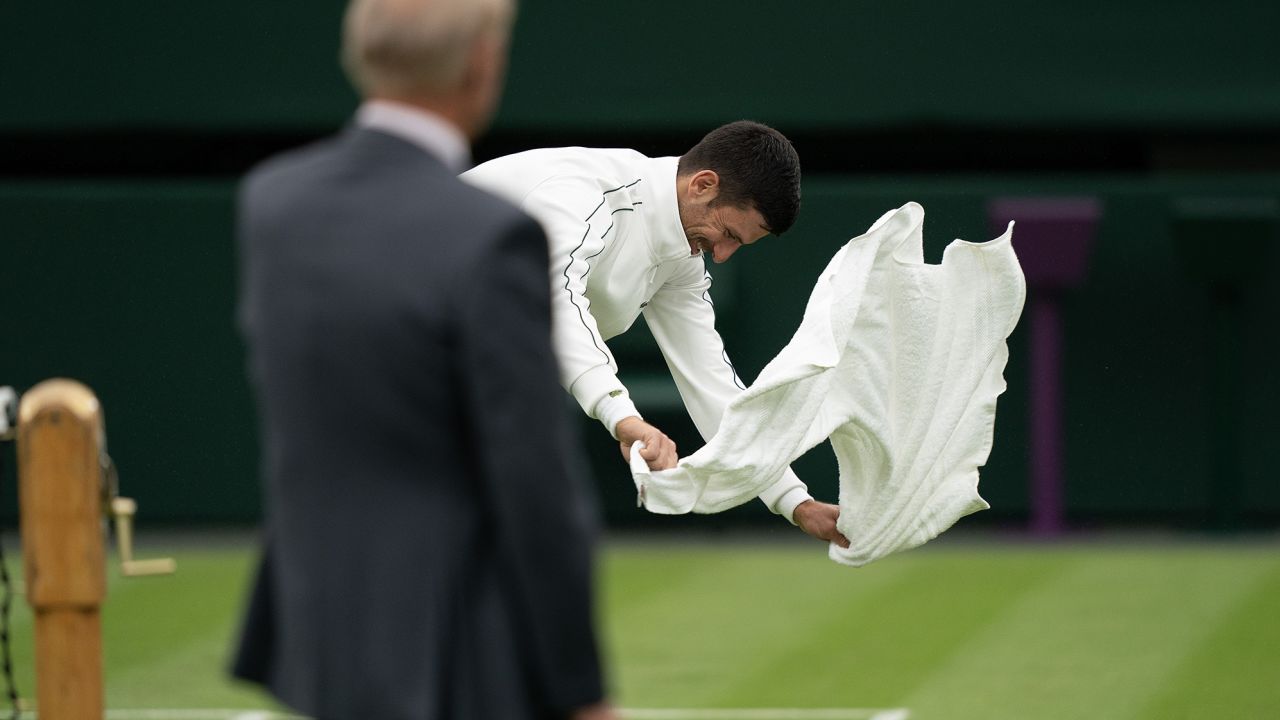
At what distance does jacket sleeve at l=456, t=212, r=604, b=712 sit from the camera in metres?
2.29

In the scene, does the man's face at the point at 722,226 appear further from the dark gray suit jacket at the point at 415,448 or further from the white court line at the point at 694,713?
the white court line at the point at 694,713

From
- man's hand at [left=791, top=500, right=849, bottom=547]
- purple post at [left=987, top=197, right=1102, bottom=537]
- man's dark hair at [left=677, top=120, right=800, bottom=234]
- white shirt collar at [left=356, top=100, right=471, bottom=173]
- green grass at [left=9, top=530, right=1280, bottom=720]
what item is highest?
white shirt collar at [left=356, top=100, right=471, bottom=173]

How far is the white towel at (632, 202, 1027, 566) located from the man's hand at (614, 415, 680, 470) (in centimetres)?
53

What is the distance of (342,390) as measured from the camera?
237cm

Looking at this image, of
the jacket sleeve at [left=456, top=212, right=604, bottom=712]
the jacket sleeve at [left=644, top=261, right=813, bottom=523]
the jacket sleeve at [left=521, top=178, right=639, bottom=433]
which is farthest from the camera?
the jacket sleeve at [left=644, top=261, right=813, bottom=523]

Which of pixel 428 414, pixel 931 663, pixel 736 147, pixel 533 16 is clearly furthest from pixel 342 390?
pixel 533 16

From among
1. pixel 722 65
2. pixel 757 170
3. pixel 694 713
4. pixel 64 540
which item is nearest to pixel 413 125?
pixel 64 540

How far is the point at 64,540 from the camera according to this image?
383 centimetres

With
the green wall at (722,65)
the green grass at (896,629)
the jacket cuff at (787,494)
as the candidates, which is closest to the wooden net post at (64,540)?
the jacket cuff at (787,494)

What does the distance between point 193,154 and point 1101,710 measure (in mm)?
7198

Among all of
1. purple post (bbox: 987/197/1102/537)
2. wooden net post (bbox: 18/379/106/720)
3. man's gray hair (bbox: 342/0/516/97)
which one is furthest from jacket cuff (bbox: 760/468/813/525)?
purple post (bbox: 987/197/1102/537)

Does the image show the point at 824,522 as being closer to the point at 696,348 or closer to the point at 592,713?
the point at 696,348

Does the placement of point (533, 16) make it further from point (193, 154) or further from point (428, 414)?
point (428, 414)

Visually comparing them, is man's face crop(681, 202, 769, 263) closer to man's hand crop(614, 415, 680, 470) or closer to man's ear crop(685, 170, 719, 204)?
man's ear crop(685, 170, 719, 204)
